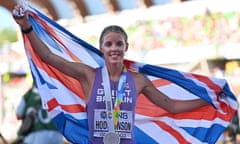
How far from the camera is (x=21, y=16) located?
14.7 feet

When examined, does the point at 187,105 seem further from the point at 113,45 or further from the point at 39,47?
the point at 39,47

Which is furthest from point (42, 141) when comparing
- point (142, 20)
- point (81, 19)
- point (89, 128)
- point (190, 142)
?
point (81, 19)

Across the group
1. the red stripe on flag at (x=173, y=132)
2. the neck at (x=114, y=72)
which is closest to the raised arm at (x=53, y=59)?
the neck at (x=114, y=72)

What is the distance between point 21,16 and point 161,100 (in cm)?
127

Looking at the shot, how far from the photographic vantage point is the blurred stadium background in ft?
62.6

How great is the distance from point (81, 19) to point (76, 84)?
20.7 meters

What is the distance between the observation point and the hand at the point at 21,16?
4457 millimetres

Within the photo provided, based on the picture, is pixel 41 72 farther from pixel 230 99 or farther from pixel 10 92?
pixel 10 92

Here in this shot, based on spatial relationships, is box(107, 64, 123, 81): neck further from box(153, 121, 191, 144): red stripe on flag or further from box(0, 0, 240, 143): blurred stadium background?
box(0, 0, 240, 143): blurred stadium background

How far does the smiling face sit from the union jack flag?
0.42m

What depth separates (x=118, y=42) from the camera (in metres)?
4.45

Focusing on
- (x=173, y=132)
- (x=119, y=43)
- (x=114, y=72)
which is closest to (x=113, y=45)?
(x=119, y=43)

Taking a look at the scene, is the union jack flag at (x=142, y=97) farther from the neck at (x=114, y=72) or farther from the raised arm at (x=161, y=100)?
the neck at (x=114, y=72)

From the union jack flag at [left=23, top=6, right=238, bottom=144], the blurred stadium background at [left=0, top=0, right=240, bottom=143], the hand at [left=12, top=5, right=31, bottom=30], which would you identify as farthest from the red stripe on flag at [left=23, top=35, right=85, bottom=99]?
the blurred stadium background at [left=0, top=0, right=240, bottom=143]
